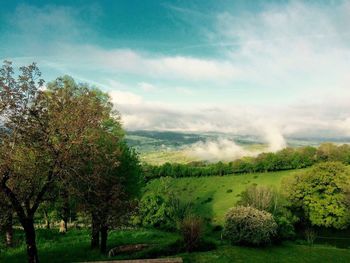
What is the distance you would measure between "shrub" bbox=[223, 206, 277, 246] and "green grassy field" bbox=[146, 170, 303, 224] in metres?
52.2

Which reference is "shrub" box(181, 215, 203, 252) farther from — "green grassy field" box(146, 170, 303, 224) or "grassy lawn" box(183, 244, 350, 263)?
"green grassy field" box(146, 170, 303, 224)

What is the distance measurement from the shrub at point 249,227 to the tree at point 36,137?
1773 centimetres

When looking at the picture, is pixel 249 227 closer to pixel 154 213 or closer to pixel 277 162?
pixel 154 213

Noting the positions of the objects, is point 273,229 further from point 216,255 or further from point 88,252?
point 88,252

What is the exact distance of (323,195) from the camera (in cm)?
7575

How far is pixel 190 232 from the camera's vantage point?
1174 inches

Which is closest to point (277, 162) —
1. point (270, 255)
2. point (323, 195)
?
point (323, 195)

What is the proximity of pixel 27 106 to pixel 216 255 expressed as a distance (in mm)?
17587

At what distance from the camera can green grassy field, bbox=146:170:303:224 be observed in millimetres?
96438

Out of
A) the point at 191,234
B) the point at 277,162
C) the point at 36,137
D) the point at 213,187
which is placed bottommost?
the point at 213,187

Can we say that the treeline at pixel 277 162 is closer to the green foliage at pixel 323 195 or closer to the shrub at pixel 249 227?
the green foliage at pixel 323 195

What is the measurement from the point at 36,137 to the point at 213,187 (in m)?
96.3

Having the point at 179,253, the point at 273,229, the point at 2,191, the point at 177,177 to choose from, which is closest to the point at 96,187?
the point at 2,191

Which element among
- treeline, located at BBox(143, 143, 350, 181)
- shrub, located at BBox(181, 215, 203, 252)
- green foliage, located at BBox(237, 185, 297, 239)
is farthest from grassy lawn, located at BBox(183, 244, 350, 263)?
treeline, located at BBox(143, 143, 350, 181)
